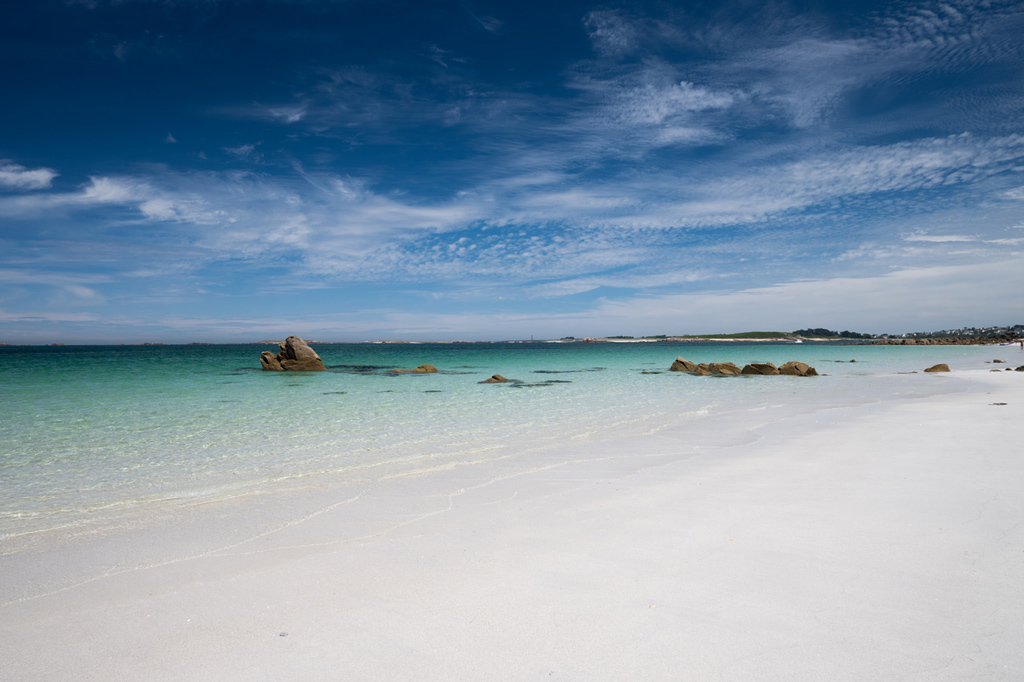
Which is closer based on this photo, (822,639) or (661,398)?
(822,639)

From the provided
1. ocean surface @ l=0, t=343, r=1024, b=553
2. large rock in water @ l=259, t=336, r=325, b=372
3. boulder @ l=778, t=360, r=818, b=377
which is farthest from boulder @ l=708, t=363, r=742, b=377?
large rock in water @ l=259, t=336, r=325, b=372

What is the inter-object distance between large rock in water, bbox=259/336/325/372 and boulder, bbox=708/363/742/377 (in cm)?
2612

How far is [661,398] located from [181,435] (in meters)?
14.6

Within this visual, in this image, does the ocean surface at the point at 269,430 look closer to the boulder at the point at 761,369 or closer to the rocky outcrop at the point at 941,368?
the boulder at the point at 761,369

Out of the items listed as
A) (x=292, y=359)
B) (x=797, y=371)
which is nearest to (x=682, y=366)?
(x=797, y=371)

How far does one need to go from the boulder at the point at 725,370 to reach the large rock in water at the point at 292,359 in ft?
85.7

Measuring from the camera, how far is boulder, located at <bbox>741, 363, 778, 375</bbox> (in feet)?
95.9

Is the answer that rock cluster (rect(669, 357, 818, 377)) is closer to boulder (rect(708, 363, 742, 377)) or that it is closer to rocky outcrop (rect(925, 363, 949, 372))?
boulder (rect(708, 363, 742, 377))

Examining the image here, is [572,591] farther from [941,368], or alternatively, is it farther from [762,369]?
[941,368]

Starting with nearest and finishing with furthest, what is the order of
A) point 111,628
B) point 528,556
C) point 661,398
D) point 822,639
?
point 822,639 < point 111,628 < point 528,556 < point 661,398

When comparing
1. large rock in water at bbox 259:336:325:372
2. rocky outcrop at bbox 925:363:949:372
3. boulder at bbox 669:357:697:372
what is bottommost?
rocky outcrop at bbox 925:363:949:372

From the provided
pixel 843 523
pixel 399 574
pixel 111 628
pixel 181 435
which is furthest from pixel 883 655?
pixel 181 435

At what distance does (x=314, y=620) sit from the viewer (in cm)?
336

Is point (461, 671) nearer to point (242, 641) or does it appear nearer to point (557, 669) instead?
point (557, 669)
